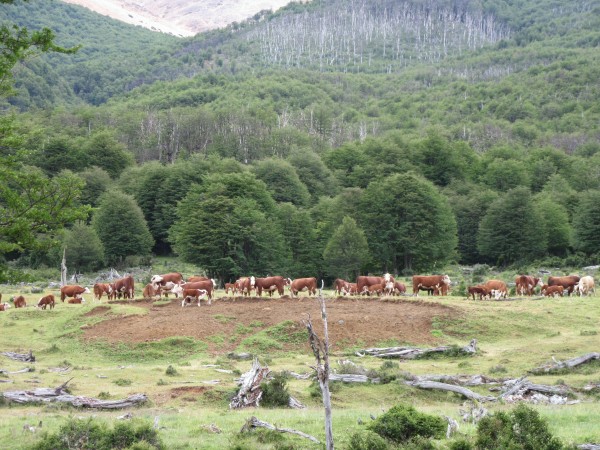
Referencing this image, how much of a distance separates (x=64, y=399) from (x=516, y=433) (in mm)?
12178

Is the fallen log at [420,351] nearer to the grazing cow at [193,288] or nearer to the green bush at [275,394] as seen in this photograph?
the green bush at [275,394]

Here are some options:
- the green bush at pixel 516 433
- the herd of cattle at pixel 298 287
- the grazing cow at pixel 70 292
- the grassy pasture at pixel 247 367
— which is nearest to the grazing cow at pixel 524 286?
the herd of cattle at pixel 298 287

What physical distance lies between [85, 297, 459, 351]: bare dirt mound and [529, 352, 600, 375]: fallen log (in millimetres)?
6952

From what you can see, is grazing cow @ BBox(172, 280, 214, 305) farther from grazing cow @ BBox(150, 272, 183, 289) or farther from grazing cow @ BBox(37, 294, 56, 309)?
grazing cow @ BBox(37, 294, 56, 309)

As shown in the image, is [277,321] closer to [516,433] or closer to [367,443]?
[367,443]

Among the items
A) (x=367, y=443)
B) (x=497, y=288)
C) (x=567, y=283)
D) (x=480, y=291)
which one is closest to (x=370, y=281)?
(x=480, y=291)

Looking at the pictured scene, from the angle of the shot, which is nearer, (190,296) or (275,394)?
(275,394)

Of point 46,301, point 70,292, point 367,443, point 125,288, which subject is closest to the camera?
point 367,443

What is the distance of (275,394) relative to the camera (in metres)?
19.2

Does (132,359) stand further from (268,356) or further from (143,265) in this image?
(143,265)

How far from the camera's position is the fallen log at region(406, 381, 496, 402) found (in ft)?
64.0

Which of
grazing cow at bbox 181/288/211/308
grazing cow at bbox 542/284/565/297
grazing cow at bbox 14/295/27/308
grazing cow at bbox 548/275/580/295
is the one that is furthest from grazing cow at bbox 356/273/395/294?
grazing cow at bbox 14/295/27/308

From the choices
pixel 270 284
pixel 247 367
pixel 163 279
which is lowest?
pixel 247 367

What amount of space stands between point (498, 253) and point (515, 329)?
2066 inches
